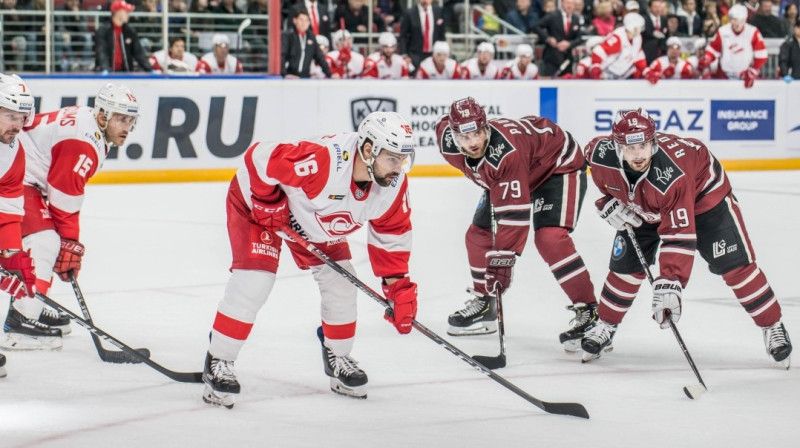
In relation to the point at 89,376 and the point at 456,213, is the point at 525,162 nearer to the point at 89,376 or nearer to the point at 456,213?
the point at 89,376

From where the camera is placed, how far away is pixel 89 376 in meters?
4.57

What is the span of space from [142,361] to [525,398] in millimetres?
1485

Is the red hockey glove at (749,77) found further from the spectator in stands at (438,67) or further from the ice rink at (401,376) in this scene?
the ice rink at (401,376)

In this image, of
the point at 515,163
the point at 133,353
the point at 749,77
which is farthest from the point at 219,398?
the point at 749,77

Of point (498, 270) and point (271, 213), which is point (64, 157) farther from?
point (498, 270)

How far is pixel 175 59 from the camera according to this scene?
453 inches

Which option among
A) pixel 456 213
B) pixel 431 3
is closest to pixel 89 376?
pixel 456 213

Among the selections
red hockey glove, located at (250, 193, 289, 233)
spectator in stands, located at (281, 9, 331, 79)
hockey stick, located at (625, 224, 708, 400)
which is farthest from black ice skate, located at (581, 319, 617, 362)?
spectator in stands, located at (281, 9, 331, 79)

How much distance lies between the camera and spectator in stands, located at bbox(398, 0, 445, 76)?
13.7m

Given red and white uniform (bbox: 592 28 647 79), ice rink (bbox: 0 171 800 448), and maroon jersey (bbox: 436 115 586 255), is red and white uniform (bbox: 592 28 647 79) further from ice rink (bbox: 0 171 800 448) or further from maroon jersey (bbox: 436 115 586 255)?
maroon jersey (bbox: 436 115 586 255)

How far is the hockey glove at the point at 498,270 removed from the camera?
16.4ft

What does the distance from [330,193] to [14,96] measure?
1341 mm

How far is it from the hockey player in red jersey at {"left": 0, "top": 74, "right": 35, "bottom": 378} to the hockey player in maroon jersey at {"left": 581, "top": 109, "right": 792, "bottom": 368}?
7.11 feet

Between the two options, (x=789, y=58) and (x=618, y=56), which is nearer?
(x=618, y=56)
